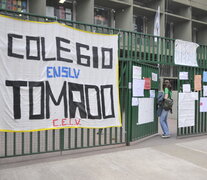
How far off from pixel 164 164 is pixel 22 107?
9.98 feet

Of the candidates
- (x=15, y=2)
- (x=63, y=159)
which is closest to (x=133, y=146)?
(x=63, y=159)

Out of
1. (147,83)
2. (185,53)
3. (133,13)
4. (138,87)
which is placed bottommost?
(138,87)

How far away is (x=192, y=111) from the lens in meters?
7.65

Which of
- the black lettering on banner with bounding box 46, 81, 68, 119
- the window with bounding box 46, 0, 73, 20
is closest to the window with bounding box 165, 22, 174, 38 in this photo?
the window with bounding box 46, 0, 73, 20

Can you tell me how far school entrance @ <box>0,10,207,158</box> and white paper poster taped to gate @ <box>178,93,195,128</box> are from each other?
0.20ft

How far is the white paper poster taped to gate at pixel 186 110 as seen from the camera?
24.1ft

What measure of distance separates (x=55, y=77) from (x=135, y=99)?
2.42m

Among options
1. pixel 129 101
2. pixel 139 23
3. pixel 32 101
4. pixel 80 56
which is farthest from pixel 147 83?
pixel 139 23

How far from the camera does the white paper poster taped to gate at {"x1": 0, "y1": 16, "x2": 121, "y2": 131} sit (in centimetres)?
457

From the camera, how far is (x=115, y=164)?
4.75 m

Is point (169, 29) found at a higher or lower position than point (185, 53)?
higher

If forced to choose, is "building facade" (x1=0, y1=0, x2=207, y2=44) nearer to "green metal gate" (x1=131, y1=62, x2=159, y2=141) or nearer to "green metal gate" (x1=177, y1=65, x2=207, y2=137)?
"green metal gate" (x1=131, y1=62, x2=159, y2=141)

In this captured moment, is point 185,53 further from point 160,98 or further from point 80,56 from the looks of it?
point 80,56

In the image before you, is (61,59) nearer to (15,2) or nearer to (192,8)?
(15,2)
